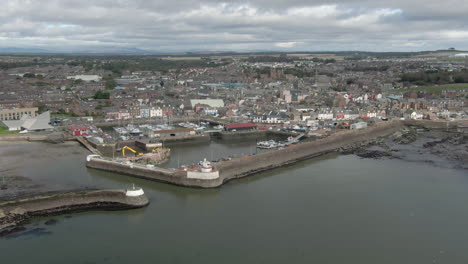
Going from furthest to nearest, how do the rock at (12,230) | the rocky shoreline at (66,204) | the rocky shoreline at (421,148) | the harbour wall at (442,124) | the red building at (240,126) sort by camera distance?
the harbour wall at (442,124) → the red building at (240,126) → the rocky shoreline at (421,148) → the rocky shoreline at (66,204) → the rock at (12,230)

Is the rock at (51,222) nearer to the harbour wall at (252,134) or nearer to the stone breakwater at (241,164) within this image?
the stone breakwater at (241,164)

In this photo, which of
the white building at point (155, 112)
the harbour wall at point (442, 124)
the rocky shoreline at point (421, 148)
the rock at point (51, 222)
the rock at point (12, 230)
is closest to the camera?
the rock at point (12, 230)

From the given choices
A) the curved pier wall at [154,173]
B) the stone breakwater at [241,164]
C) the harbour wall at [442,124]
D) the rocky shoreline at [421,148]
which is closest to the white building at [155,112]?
the stone breakwater at [241,164]

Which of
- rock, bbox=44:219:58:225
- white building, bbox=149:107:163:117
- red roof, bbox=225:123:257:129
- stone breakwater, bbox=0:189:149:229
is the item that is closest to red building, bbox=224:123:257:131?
red roof, bbox=225:123:257:129

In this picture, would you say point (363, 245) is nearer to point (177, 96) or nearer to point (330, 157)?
point (330, 157)

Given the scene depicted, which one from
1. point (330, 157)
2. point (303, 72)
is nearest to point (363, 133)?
point (330, 157)

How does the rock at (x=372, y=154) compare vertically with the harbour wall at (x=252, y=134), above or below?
below

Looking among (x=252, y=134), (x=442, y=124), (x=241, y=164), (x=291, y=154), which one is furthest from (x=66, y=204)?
(x=442, y=124)

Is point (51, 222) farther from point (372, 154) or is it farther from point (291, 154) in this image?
point (372, 154)
